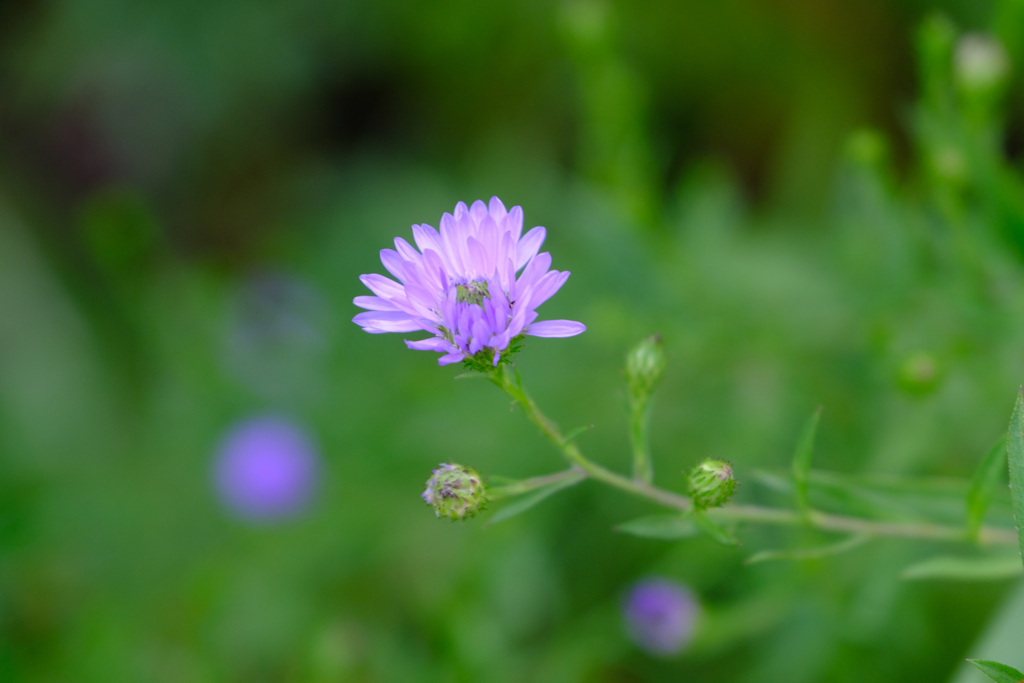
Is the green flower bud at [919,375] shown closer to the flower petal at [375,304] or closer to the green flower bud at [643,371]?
the green flower bud at [643,371]

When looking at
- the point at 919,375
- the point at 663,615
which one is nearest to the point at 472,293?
the point at 919,375

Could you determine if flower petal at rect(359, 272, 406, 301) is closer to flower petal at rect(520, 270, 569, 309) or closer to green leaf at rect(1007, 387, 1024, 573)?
flower petal at rect(520, 270, 569, 309)

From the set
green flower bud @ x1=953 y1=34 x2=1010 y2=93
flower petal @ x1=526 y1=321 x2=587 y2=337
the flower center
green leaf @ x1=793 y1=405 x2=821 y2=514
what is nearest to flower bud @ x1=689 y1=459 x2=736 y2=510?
green leaf @ x1=793 y1=405 x2=821 y2=514

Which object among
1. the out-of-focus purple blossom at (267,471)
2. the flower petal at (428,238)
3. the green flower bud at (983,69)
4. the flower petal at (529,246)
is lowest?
the flower petal at (529,246)

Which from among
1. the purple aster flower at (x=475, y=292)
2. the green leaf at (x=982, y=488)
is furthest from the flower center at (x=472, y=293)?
the green leaf at (x=982, y=488)

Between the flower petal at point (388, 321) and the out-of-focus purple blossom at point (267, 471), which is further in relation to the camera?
the out-of-focus purple blossom at point (267, 471)

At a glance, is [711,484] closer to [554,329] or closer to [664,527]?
[664,527]

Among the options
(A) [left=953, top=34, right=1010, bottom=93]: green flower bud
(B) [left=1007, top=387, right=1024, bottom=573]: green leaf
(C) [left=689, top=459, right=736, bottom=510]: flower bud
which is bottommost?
(B) [left=1007, top=387, right=1024, bottom=573]: green leaf

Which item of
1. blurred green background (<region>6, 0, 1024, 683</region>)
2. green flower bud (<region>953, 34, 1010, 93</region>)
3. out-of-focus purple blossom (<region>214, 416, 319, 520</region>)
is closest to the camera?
green flower bud (<region>953, 34, 1010, 93</region>)
